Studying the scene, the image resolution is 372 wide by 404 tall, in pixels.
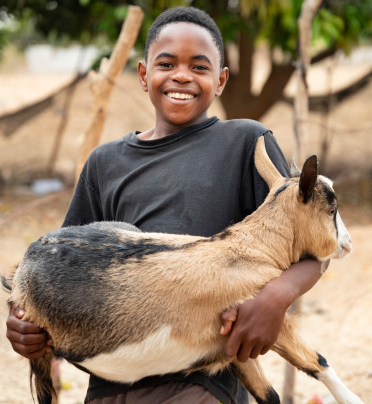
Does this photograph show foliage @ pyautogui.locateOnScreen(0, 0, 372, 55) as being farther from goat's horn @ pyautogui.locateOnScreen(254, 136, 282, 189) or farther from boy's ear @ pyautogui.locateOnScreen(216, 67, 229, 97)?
goat's horn @ pyautogui.locateOnScreen(254, 136, 282, 189)

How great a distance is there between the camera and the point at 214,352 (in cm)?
201

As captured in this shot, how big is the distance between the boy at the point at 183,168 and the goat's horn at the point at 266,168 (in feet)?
0.25

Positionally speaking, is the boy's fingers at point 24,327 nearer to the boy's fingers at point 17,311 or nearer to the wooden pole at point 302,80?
the boy's fingers at point 17,311

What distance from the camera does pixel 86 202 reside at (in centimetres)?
277

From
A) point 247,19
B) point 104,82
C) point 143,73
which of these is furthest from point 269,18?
point 143,73

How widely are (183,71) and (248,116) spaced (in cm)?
720

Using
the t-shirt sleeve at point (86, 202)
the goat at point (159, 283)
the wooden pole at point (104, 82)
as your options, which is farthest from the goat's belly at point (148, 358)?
the wooden pole at point (104, 82)

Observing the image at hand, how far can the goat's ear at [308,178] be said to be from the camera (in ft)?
6.53

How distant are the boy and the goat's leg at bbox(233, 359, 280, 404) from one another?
0.15 feet

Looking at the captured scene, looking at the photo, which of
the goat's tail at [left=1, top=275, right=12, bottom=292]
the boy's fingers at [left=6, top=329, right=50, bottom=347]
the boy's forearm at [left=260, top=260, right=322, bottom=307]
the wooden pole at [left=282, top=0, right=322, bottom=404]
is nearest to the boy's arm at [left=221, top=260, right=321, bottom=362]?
the boy's forearm at [left=260, top=260, right=322, bottom=307]

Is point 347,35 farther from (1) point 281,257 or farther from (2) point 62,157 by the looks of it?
(1) point 281,257

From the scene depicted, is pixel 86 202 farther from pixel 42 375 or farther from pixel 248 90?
pixel 248 90

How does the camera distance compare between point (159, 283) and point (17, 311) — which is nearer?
point (159, 283)

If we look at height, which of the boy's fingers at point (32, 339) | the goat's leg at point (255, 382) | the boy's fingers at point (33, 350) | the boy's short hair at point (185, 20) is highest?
the boy's short hair at point (185, 20)
